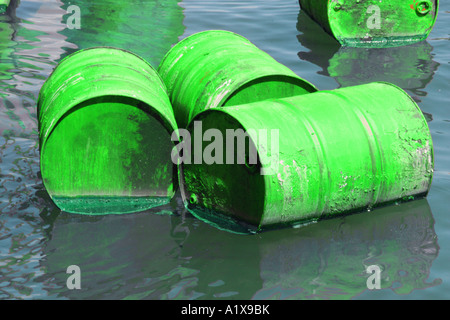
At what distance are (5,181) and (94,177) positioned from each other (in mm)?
991

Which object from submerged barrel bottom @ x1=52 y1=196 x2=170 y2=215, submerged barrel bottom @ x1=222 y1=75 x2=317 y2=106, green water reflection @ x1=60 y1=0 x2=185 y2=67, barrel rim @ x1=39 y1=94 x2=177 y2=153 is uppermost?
submerged barrel bottom @ x1=222 y1=75 x2=317 y2=106

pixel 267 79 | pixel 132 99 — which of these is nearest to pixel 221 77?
pixel 267 79

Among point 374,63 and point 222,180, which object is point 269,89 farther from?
point 374,63

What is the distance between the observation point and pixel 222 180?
5.02 m

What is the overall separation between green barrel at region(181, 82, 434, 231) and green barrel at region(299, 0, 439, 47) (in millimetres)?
3838

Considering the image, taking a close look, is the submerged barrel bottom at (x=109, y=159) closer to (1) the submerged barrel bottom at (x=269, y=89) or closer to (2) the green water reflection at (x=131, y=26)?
(1) the submerged barrel bottom at (x=269, y=89)

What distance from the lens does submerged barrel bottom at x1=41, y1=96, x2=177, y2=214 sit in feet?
16.8

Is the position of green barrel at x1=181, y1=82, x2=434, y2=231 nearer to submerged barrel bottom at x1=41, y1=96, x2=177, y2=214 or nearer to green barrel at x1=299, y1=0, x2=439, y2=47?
submerged barrel bottom at x1=41, y1=96, x2=177, y2=214

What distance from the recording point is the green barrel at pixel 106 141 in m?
5.10

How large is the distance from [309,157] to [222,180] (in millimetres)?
708

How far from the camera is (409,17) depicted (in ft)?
29.7

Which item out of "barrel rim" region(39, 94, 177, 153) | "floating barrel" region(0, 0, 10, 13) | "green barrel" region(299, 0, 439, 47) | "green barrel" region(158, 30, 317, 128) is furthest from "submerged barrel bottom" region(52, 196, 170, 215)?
"floating barrel" region(0, 0, 10, 13)
